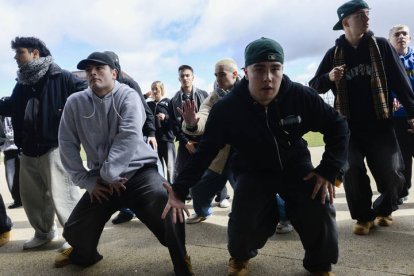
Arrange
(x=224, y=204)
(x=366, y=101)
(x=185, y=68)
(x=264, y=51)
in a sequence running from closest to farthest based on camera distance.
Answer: (x=264, y=51), (x=366, y=101), (x=224, y=204), (x=185, y=68)

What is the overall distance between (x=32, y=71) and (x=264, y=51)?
241 centimetres

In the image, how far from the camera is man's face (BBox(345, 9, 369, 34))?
3.34 metres

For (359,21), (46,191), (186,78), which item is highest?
(359,21)

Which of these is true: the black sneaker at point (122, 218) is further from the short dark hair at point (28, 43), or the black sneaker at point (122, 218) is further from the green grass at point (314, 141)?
the green grass at point (314, 141)

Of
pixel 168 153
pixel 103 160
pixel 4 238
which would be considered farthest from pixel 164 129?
pixel 103 160

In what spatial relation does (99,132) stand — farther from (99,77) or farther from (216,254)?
(216,254)

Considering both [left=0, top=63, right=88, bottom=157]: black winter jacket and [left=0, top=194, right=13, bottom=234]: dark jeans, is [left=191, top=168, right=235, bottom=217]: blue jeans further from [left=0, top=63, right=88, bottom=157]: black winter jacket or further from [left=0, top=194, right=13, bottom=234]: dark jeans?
[left=0, top=194, right=13, bottom=234]: dark jeans

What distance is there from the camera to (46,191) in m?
3.79

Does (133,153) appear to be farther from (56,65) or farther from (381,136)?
(381,136)

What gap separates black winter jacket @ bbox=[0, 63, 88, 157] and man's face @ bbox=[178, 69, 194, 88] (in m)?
1.84

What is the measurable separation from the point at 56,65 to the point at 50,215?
5.35 feet

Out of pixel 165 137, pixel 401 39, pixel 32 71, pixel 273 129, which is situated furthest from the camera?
pixel 165 137

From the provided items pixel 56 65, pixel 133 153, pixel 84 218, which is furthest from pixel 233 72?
pixel 84 218

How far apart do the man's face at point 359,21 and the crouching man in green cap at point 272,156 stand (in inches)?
45.0
